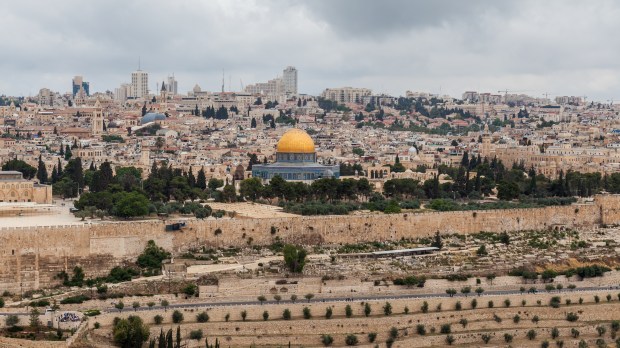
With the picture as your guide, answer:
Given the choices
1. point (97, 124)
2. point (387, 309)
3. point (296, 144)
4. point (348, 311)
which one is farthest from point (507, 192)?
point (97, 124)

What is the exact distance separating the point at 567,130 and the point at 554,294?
75.1 metres

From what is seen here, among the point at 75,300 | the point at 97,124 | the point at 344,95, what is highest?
the point at 344,95

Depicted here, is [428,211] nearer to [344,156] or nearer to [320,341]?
[320,341]

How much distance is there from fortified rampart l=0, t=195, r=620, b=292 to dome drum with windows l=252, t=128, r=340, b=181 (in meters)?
12.6

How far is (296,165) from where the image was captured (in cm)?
6181

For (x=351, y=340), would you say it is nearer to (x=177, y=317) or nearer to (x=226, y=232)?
(x=177, y=317)

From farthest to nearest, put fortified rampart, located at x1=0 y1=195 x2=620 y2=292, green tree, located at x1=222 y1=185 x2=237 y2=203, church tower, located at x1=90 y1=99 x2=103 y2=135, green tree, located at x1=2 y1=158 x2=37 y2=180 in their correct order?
1. church tower, located at x1=90 y1=99 x2=103 y2=135
2. green tree, located at x1=2 y1=158 x2=37 y2=180
3. green tree, located at x1=222 y1=185 x2=237 y2=203
4. fortified rampart, located at x1=0 y1=195 x2=620 y2=292

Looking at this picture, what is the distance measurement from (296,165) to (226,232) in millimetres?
18011

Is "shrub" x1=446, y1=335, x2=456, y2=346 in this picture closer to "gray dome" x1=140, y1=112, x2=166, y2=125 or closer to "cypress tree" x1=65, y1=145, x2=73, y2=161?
"cypress tree" x1=65, y1=145, x2=73, y2=161

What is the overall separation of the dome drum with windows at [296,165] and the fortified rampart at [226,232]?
12562mm

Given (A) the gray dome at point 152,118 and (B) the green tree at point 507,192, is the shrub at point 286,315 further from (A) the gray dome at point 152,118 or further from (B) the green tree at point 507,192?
(A) the gray dome at point 152,118

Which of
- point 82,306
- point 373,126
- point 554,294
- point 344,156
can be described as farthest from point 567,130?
point 82,306

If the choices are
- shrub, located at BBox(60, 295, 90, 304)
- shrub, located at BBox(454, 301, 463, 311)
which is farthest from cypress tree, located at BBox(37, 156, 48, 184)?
shrub, located at BBox(454, 301, 463, 311)

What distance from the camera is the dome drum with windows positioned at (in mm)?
61000
